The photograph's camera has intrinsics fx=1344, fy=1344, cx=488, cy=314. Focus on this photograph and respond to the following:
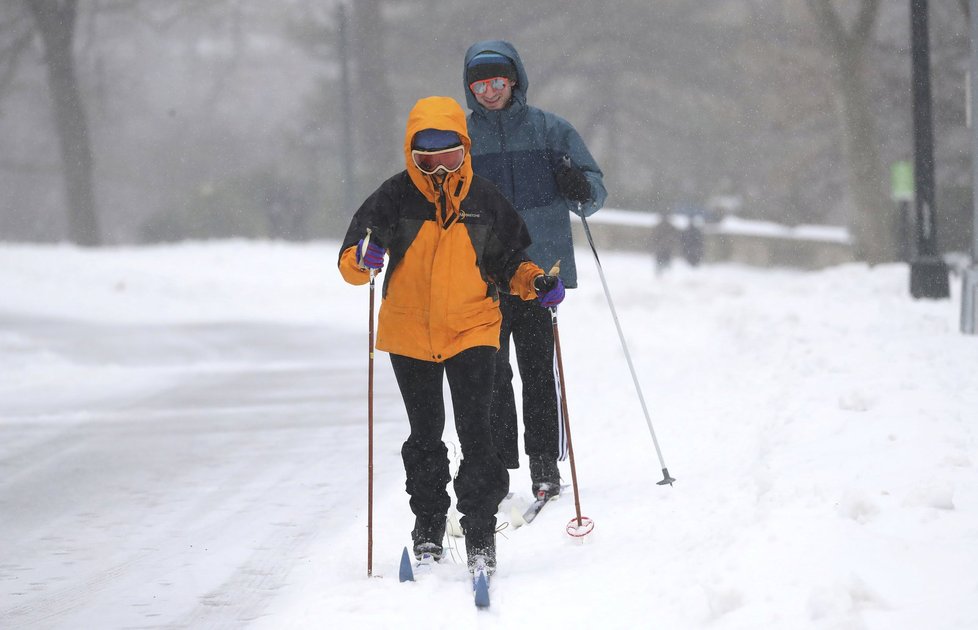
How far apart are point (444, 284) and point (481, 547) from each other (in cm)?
99

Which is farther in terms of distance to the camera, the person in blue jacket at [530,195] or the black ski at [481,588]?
the person in blue jacket at [530,195]

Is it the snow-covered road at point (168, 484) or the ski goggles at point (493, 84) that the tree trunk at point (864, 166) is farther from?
the ski goggles at point (493, 84)

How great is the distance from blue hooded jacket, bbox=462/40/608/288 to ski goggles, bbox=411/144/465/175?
1.17 m

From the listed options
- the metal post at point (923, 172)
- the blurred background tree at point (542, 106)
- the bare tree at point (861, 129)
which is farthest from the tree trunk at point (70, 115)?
the metal post at point (923, 172)

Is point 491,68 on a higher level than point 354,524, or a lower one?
higher

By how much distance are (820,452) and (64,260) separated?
23.5m

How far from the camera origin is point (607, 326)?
17.5 m

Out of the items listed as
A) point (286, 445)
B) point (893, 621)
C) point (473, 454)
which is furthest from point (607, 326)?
point (893, 621)

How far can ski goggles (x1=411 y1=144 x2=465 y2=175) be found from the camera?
16.3 ft

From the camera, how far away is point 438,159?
4980 mm

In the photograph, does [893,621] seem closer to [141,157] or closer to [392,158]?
[392,158]

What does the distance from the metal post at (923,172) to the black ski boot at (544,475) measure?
398 inches

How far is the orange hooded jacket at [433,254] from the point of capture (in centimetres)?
497

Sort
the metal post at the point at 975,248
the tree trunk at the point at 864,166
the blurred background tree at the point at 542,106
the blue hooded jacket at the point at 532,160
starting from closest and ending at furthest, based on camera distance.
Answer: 1. the blue hooded jacket at the point at 532,160
2. the metal post at the point at 975,248
3. the tree trunk at the point at 864,166
4. the blurred background tree at the point at 542,106
